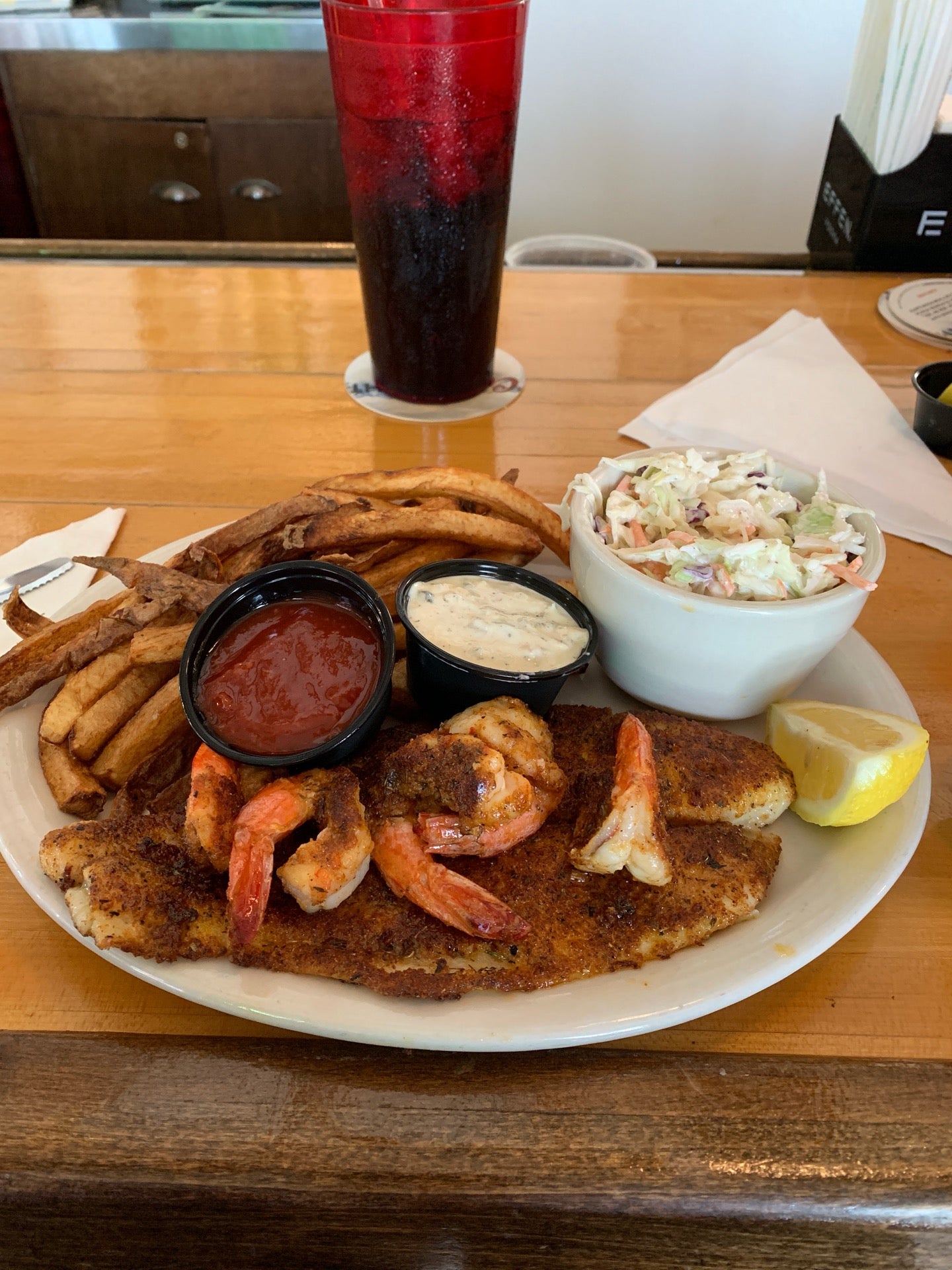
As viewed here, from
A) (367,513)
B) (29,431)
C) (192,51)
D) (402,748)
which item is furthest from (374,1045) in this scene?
(192,51)

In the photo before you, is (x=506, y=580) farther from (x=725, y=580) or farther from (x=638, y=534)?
(x=725, y=580)

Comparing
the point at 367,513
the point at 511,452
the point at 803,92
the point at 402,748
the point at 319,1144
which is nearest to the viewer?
the point at 319,1144

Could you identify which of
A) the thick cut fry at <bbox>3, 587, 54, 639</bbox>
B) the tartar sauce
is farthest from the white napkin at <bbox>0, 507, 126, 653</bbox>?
the tartar sauce

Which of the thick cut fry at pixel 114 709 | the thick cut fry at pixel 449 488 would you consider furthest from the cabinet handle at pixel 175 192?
the thick cut fry at pixel 114 709

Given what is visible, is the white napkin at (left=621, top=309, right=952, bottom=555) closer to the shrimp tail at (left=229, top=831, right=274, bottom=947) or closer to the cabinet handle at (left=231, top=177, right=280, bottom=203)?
the shrimp tail at (left=229, top=831, right=274, bottom=947)

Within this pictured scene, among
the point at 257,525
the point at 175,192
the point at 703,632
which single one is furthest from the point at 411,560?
the point at 175,192

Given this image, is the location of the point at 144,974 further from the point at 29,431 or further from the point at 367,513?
the point at 29,431
